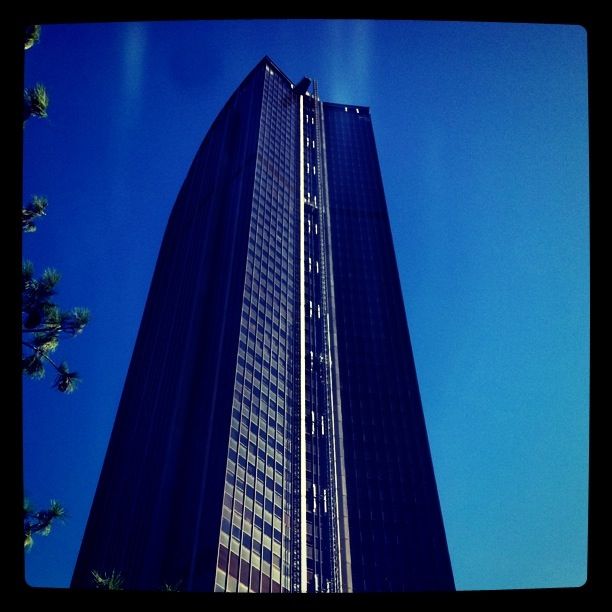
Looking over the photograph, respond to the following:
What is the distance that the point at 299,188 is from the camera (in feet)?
343

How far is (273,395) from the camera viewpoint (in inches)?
2662

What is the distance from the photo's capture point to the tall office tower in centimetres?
5672

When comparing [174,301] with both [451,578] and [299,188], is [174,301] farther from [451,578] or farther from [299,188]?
[451,578]

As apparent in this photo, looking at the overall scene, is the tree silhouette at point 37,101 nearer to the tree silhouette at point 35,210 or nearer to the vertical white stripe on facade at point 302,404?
the tree silhouette at point 35,210

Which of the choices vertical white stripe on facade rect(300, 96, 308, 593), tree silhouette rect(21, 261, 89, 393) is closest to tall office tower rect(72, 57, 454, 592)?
vertical white stripe on facade rect(300, 96, 308, 593)

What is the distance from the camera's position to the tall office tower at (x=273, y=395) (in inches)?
2233

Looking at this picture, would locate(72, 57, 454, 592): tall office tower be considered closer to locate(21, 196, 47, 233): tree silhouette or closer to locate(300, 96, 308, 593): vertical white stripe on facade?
locate(300, 96, 308, 593): vertical white stripe on facade

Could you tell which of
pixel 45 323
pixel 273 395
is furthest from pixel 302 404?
pixel 45 323

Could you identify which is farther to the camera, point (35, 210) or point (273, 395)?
point (273, 395)

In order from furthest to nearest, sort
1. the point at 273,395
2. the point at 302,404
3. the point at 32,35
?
the point at 302,404 < the point at 273,395 < the point at 32,35

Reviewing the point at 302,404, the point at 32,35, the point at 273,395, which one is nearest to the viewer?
the point at 32,35

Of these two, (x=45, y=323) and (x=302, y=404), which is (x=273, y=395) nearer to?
(x=302, y=404)

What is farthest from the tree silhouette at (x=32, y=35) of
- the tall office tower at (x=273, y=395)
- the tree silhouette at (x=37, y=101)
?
the tall office tower at (x=273, y=395)

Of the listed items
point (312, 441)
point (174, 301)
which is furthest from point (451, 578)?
point (174, 301)
